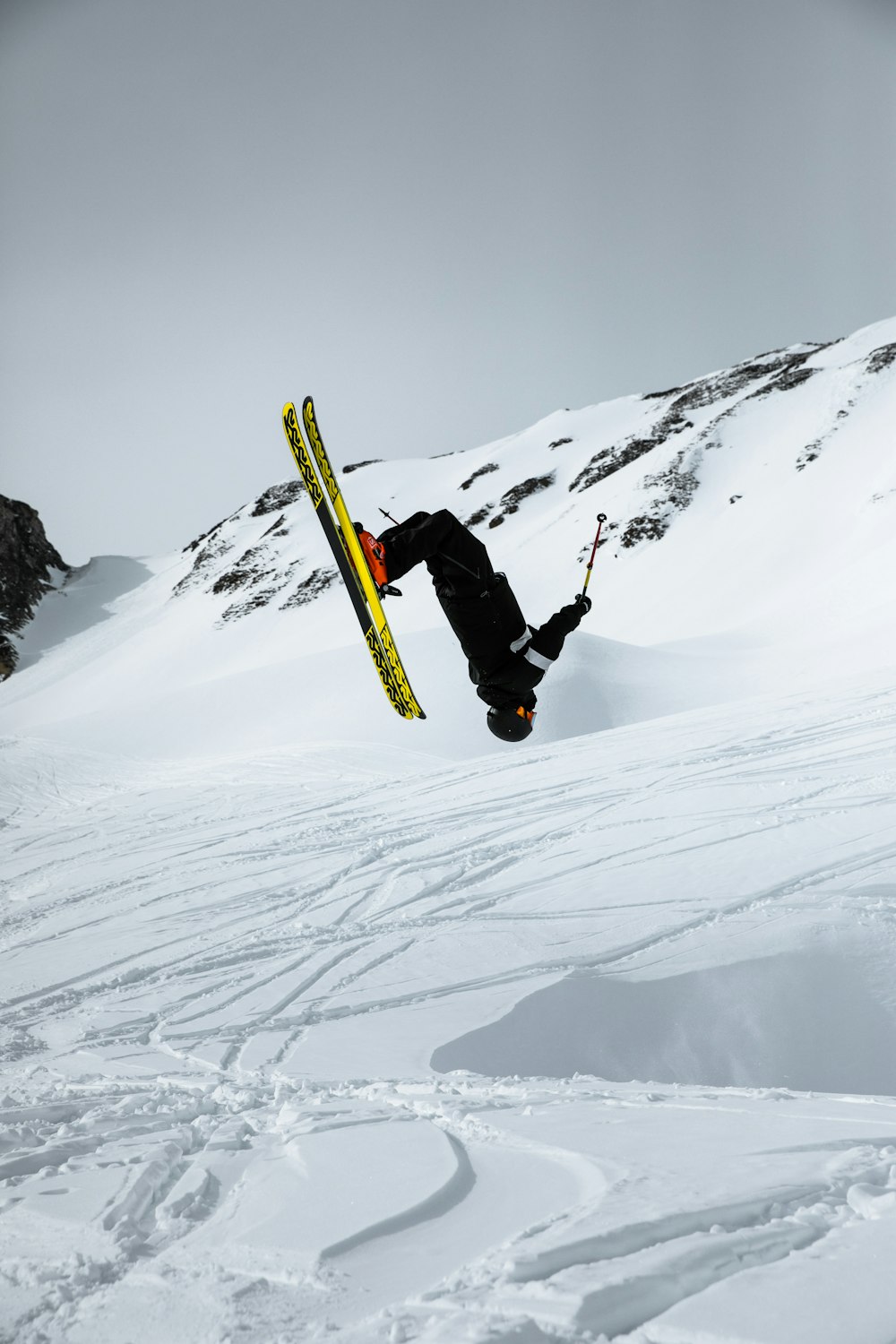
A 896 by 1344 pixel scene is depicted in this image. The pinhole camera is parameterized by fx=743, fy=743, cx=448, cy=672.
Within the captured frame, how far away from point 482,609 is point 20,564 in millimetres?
66767

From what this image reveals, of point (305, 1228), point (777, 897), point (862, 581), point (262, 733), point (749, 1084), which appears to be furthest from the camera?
point (862, 581)

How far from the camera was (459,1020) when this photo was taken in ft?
17.3

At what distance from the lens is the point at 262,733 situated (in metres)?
17.7

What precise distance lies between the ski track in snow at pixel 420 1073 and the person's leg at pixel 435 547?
329 cm

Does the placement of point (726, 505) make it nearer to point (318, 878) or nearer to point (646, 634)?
point (646, 634)

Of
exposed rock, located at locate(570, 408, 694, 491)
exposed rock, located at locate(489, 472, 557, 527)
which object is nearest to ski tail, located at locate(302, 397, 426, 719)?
exposed rock, located at locate(489, 472, 557, 527)

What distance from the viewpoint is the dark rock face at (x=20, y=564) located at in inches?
2315

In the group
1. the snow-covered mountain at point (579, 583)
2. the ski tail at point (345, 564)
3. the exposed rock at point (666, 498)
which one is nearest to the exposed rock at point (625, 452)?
the snow-covered mountain at point (579, 583)

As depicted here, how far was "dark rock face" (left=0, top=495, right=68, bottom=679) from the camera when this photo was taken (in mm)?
58800

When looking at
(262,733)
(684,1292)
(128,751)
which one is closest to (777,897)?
(684,1292)

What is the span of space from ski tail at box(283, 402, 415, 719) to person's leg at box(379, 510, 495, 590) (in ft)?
1.98

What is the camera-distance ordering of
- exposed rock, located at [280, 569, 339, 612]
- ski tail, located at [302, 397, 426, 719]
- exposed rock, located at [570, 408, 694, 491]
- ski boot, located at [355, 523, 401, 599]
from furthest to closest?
exposed rock, located at [570, 408, 694, 491] < exposed rock, located at [280, 569, 339, 612] < ski tail, located at [302, 397, 426, 719] < ski boot, located at [355, 523, 401, 599]

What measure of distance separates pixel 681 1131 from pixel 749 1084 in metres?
2.23

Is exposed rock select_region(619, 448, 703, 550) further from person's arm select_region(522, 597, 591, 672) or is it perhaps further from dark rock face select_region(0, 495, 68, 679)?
dark rock face select_region(0, 495, 68, 679)
